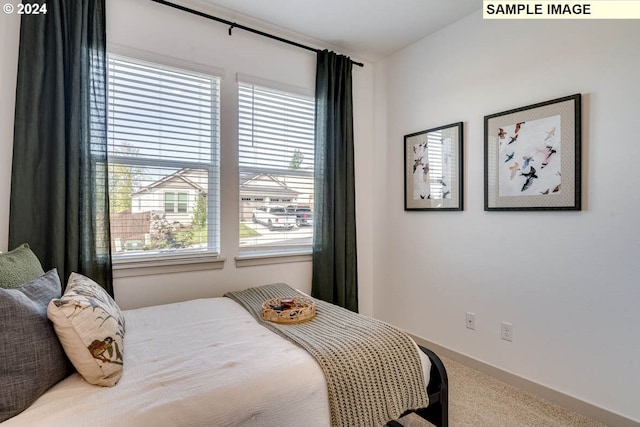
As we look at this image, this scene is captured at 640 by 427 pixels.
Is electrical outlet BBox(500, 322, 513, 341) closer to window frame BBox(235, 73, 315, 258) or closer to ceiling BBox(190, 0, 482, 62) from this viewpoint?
window frame BBox(235, 73, 315, 258)

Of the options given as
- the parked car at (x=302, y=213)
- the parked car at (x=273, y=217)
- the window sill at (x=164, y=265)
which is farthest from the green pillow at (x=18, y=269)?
the parked car at (x=302, y=213)

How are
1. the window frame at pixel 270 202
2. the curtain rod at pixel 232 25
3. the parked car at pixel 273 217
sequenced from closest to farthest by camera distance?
the curtain rod at pixel 232 25
the window frame at pixel 270 202
the parked car at pixel 273 217

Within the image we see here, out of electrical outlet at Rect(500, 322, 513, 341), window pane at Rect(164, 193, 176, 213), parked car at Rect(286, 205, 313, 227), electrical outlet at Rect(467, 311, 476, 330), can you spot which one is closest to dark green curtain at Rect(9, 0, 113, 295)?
window pane at Rect(164, 193, 176, 213)

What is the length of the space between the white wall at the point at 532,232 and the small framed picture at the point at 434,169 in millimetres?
76

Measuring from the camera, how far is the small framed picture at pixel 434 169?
2631 mm

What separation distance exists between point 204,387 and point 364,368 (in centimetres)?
62

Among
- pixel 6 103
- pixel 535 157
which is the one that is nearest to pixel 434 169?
pixel 535 157

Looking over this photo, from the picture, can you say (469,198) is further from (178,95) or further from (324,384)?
(178,95)

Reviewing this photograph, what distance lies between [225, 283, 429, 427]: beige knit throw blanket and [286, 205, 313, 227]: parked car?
4.35 ft

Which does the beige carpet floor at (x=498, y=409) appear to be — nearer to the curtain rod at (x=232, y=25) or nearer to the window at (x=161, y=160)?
the window at (x=161, y=160)

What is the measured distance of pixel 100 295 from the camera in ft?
4.65

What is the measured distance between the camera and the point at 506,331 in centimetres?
230

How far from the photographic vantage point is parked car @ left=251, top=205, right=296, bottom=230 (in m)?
2.73

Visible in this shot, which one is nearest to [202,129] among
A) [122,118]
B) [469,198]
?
[122,118]
